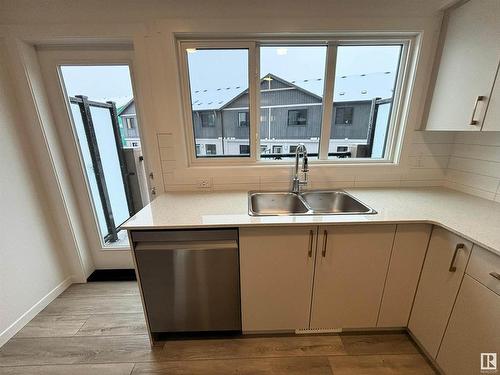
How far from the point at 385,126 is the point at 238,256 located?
1761 mm

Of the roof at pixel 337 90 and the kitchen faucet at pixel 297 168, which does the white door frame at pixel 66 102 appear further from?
the kitchen faucet at pixel 297 168

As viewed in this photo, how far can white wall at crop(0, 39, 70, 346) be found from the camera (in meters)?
1.52

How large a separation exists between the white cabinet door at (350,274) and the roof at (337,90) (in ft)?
3.94

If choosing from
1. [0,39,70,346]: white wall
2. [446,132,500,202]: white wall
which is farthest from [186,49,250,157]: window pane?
[446,132,500,202]: white wall

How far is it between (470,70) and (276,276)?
180cm

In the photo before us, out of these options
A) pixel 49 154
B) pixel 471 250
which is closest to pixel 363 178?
pixel 471 250

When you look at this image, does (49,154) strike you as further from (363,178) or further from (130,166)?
(363,178)

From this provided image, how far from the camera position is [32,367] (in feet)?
4.43

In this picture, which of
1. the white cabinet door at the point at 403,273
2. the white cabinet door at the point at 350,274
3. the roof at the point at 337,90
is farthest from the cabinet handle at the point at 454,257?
the roof at the point at 337,90

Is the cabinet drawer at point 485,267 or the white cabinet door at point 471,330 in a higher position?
the cabinet drawer at point 485,267

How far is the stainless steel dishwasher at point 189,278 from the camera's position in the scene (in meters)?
1.27

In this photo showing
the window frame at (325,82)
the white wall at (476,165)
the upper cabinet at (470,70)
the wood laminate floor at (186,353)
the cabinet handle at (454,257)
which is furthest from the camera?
the window frame at (325,82)

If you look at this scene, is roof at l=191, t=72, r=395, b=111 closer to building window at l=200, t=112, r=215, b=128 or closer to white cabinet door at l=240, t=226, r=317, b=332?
building window at l=200, t=112, r=215, b=128

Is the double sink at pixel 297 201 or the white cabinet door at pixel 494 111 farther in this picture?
the double sink at pixel 297 201
